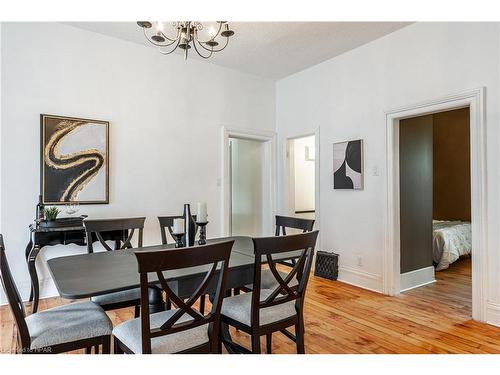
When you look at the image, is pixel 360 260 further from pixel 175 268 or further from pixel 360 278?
pixel 175 268

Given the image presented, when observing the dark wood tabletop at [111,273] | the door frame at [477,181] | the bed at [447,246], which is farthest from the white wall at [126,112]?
the bed at [447,246]

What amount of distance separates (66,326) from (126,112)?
2683 mm

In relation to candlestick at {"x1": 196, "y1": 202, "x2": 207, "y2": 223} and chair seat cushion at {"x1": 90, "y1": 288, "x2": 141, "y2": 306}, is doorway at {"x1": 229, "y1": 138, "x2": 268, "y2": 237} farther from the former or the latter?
chair seat cushion at {"x1": 90, "y1": 288, "x2": 141, "y2": 306}

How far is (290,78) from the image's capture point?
4812 millimetres

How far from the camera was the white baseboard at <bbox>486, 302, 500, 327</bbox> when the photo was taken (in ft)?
8.90

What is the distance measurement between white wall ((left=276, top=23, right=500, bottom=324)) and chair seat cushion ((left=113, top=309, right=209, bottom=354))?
2570 millimetres

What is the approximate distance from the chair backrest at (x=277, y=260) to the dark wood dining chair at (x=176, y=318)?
187 millimetres

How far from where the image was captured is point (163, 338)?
1.55 m

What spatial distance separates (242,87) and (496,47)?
9.62ft

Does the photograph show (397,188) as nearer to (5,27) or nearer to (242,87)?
(242,87)

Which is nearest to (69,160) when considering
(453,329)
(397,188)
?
(397,188)

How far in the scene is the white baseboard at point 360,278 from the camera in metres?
3.65

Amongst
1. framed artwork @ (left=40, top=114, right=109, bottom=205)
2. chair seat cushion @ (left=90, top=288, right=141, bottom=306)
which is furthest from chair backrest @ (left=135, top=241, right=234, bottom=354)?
framed artwork @ (left=40, top=114, right=109, bottom=205)

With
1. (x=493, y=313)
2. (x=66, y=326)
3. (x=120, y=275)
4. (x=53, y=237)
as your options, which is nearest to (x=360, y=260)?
(x=493, y=313)
